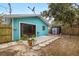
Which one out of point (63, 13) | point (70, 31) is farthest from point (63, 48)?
point (63, 13)

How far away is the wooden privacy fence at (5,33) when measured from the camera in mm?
3631

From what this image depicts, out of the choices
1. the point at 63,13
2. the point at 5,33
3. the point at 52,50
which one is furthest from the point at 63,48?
the point at 5,33

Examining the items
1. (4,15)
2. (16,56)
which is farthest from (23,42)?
(4,15)

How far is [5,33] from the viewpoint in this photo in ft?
12.0

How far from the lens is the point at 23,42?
365 centimetres

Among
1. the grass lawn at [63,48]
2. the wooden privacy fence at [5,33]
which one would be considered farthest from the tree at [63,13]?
the wooden privacy fence at [5,33]

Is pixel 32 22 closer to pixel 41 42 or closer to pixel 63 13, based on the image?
pixel 41 42

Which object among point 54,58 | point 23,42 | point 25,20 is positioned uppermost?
point 25,20

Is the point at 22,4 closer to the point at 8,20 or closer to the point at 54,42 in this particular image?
the point at 8,20

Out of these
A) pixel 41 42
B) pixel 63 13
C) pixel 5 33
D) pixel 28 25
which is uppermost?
pixel 63 13

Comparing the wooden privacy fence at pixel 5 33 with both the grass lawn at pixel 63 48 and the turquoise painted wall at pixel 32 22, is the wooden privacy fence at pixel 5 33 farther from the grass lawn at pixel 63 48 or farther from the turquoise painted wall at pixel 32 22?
the grass lawn at pixel 63 48

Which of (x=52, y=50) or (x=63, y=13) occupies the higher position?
(x=63, y=13)

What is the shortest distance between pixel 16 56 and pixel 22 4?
2.33 ft

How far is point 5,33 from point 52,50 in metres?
0.69
